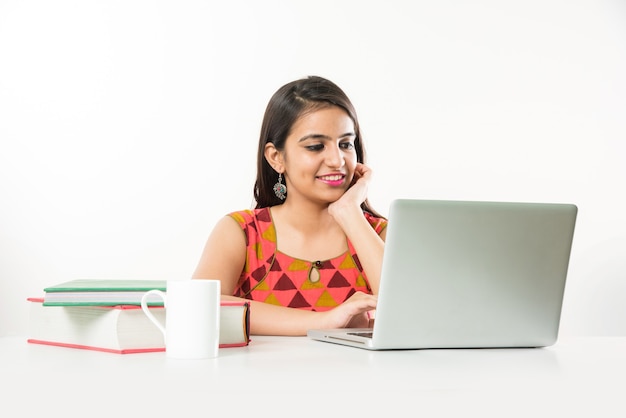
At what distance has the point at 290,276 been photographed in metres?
2.27

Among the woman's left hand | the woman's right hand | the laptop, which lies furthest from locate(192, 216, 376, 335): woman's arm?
the woman's left hand

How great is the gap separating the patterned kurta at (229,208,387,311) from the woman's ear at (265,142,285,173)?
0.56 ft

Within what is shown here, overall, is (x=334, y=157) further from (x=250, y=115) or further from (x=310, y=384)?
(x=250, y=115)

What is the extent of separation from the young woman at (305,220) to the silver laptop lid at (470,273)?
0.84 m

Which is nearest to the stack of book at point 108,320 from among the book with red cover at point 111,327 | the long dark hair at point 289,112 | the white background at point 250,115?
the book with red cover at point 111,327

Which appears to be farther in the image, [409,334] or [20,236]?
[20,236]

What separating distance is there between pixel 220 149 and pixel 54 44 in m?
0.94

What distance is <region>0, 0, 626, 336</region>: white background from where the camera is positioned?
3.73 m

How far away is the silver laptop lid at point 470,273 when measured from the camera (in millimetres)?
1146

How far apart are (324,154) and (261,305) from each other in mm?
652

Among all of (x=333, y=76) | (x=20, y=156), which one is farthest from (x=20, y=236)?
(x=333, y=76)

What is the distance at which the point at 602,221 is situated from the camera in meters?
4.17

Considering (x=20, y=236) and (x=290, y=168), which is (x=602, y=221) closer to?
(x=290, y=168)

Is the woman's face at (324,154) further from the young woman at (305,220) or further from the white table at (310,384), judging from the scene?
the white table at (310,384)
